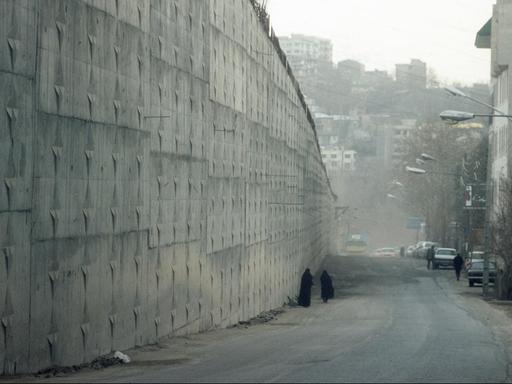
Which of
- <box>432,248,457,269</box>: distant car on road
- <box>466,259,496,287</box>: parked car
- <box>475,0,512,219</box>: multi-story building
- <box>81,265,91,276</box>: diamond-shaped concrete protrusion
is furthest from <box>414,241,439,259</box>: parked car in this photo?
<box>81,265,91,276</box>: diamond-shaped concrete protrusion

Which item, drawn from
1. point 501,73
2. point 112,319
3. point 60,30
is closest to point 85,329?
point 112,319

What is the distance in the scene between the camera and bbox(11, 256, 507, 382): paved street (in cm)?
1812

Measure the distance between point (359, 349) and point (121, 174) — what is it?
5689 millimetres

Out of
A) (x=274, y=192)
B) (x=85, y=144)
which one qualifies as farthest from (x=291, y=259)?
(x=85, y=144)

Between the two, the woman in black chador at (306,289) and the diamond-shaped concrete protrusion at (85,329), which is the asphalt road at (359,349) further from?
the diamond-shaped concrete protrusion at (85,329)

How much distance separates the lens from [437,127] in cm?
13250

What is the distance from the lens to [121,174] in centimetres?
2191

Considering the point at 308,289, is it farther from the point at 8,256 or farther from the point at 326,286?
the point at 8,256

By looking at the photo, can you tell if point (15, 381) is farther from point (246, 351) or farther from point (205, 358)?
point (246, 351)

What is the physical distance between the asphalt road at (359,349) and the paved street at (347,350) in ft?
Answer: 0.05

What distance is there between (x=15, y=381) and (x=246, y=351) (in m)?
7.29

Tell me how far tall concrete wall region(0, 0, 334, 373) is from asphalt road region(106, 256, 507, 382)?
4.84ft

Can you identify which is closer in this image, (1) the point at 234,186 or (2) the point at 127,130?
(2) the point at 127,130

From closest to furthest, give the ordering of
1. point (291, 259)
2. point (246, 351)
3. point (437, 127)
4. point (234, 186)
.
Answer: point (246, 351) < point (234, 186) < point (291, 259) < point (437, 127)
